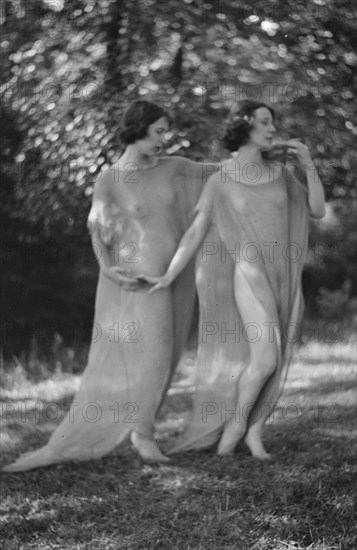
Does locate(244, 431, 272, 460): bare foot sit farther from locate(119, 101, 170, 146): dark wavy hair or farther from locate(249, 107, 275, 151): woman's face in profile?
locate(119, 101, 170, 146): dark wavy hair

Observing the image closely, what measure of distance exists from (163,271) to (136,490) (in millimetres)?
1241

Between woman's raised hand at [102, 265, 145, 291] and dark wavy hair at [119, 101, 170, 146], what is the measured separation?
732mm

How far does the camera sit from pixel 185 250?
19.4ft

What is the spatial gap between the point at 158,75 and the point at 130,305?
3.97 meters

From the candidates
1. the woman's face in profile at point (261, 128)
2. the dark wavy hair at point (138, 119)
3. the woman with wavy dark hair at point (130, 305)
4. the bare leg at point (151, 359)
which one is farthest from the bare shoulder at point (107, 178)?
the woman's face in profile at point (261, 128)

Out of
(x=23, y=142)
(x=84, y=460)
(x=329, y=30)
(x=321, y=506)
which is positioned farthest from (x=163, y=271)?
(x=23, y=142)

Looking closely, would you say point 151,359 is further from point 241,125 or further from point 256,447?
point 241,125

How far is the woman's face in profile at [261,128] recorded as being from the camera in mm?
5887

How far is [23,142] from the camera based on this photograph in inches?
401

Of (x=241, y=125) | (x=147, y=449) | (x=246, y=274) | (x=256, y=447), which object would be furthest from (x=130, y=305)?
(x=241, y=125)

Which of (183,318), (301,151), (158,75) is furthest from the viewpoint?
(158,75)

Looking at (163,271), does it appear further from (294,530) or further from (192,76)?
(192,76)

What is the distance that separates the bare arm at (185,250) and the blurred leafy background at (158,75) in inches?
134

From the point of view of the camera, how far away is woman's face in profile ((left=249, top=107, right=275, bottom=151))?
5887 millimetres
